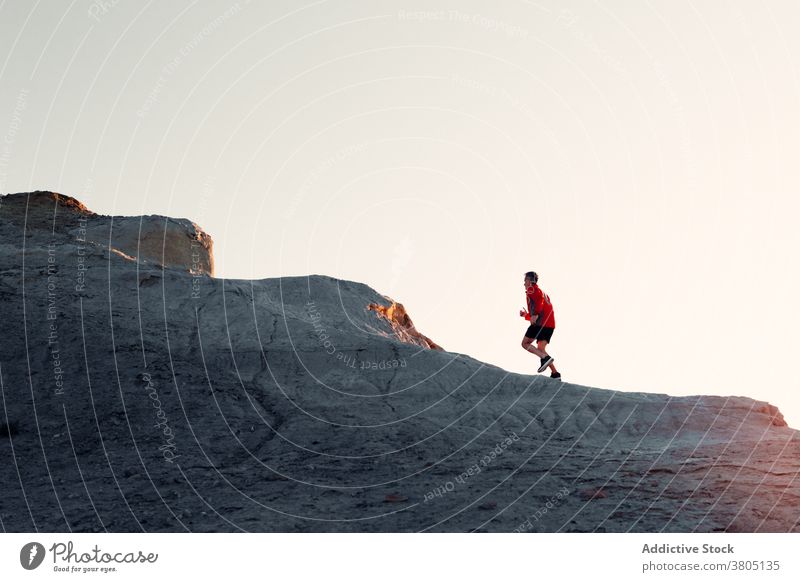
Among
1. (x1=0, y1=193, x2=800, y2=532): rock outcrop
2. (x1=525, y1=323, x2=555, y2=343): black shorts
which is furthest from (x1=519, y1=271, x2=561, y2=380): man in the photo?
(x1=0, y1=193, x2=800, y2=532): rock outcrop

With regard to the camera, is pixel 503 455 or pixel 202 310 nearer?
pixel 503 455

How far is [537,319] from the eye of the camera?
18.6 meters

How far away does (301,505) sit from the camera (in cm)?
1150

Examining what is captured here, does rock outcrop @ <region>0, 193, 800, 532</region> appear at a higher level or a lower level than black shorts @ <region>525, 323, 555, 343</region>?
lower

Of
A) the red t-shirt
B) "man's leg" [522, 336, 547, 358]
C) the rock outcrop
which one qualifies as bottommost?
the rock outcrop

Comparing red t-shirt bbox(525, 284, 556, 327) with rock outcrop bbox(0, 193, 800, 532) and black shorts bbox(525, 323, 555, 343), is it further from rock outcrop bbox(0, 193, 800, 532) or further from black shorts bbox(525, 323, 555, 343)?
rock outcrop bbox(0, 193, 800, 532)

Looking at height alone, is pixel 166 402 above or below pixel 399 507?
above

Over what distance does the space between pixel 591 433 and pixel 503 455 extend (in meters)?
2.22

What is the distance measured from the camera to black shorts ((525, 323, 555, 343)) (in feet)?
61.0

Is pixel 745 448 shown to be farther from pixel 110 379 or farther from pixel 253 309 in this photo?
pixel 110 379

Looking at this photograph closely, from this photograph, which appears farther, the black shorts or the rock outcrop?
the black shorts
